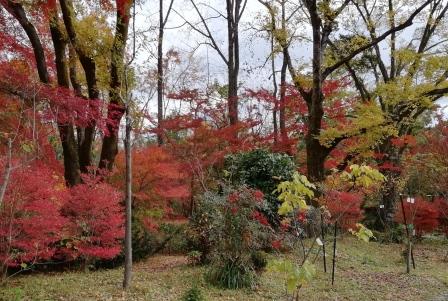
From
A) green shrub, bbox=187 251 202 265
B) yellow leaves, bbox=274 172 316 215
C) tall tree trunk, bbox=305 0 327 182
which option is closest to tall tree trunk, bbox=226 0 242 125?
tall tree trunk, bbox=305 0 327 182

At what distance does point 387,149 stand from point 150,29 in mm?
12598

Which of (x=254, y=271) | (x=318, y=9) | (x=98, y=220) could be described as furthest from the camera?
(x=318, y=9)

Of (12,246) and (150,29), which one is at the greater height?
(150,29)

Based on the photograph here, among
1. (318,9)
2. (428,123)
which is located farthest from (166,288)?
(428,123)

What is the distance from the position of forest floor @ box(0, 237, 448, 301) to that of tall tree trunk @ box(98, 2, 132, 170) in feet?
10.6

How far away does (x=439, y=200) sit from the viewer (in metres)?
18.0

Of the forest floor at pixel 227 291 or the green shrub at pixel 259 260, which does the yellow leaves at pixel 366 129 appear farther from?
the green shrub at pixel 259 260

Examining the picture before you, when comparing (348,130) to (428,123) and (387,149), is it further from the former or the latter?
(428,123)

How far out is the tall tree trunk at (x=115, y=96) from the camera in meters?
10.4

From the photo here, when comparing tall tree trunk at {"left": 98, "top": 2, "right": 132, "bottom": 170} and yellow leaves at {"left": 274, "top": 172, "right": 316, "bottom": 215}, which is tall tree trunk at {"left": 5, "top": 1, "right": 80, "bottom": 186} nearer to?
tall tree trunk at {"left": 98, "top": 2, "right": 132, "bottom": 170}

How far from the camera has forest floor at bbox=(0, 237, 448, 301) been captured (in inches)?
280

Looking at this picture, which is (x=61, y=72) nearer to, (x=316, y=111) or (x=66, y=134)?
(x=66, y=134)

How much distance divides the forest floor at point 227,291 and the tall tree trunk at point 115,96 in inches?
127

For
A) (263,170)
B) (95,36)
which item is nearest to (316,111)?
(263,170)
